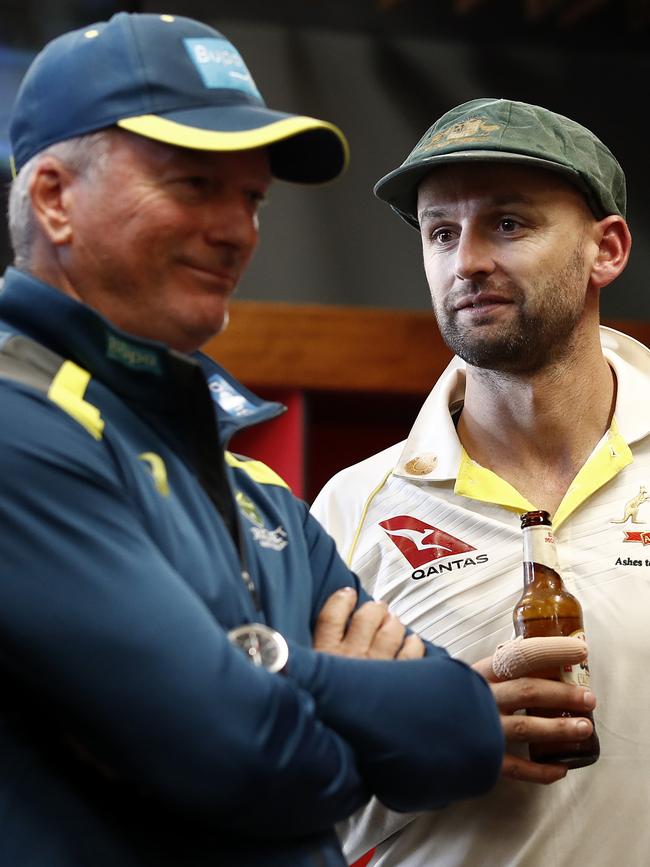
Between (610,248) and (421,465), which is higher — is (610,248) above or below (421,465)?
above

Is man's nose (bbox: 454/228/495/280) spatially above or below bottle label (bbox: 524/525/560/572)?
above

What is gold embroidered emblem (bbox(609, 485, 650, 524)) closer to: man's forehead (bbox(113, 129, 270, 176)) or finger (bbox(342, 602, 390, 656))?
finger (bbox(342, 602, 390, 656))

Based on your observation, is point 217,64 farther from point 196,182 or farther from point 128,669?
point 128,669

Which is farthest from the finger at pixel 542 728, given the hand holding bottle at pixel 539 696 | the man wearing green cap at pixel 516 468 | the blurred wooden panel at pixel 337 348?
the blurred wooden panel at pixel 337 348

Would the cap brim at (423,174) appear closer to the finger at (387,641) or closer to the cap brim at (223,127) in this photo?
the cap brim at (223,127)

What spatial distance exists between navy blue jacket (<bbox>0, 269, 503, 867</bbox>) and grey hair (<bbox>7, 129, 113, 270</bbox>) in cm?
8

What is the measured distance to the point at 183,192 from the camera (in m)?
1.40

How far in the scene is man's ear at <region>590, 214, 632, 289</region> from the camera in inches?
96.6

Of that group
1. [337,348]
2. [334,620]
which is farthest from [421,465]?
[337,348]

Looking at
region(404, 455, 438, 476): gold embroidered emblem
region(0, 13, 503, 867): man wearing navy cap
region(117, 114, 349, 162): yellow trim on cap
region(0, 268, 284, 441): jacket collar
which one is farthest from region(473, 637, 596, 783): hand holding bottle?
region(117, 114, 349, 162): yellow trim on cap

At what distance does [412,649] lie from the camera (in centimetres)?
147

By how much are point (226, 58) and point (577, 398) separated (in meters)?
1.13

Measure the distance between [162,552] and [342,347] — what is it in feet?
11.3

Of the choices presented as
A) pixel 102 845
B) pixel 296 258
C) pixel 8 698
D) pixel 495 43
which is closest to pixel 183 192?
pixel 8 698
